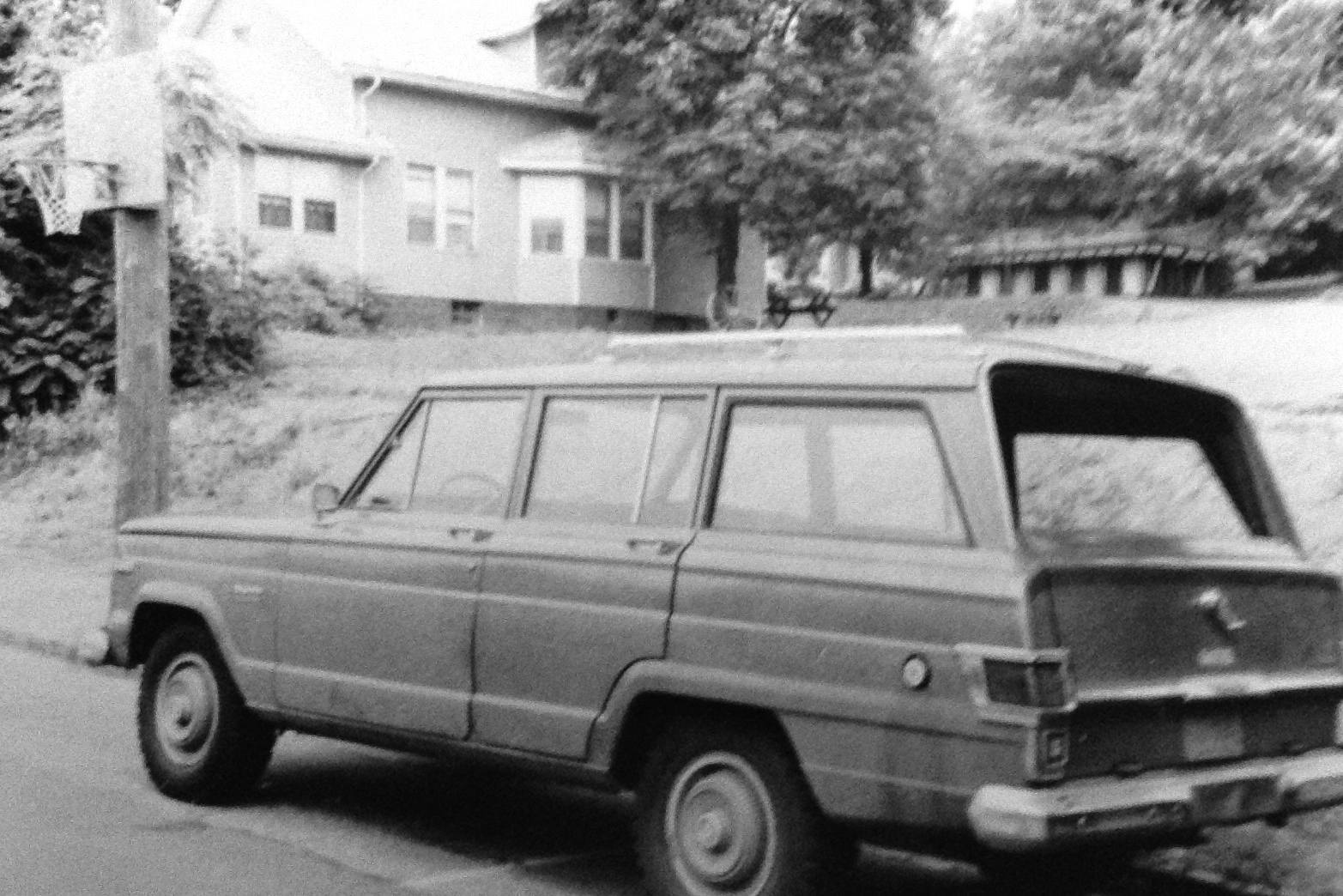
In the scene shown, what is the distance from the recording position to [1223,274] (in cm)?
3192

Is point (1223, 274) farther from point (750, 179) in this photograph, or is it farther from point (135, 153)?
point (135, 153)

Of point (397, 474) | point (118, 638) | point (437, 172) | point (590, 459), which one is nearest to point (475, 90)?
point (437, 172)

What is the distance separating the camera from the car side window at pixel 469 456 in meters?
6.63

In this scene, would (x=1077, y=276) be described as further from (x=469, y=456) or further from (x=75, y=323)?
(x=469, y=456)

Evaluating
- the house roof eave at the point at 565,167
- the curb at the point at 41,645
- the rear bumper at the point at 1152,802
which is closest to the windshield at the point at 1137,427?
the rear bumper at the point at 1152,802

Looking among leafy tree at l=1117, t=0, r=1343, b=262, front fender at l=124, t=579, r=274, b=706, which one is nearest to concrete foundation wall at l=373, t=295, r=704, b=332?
leafy tree at l=1117, t=0, r=1343, b=262

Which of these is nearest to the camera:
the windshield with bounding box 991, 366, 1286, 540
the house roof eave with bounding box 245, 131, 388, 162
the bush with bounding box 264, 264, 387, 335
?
the windshield with bounding box 991, 366, 1286, 540

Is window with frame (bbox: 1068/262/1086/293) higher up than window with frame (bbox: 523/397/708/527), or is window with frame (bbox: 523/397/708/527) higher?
window with frame (bbox: 1068/262/1086/293)

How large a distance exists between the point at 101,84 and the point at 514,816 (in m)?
6.88

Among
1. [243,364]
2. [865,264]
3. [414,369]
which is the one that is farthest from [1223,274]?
[243,364]

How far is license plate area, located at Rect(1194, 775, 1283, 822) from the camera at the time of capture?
206 inches

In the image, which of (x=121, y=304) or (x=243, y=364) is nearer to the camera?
(x=121, y=304)

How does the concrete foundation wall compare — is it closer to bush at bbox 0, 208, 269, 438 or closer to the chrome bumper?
bush at bbox 0, 208, 269, 438

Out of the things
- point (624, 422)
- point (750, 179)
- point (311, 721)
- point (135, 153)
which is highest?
point (750, 179)
